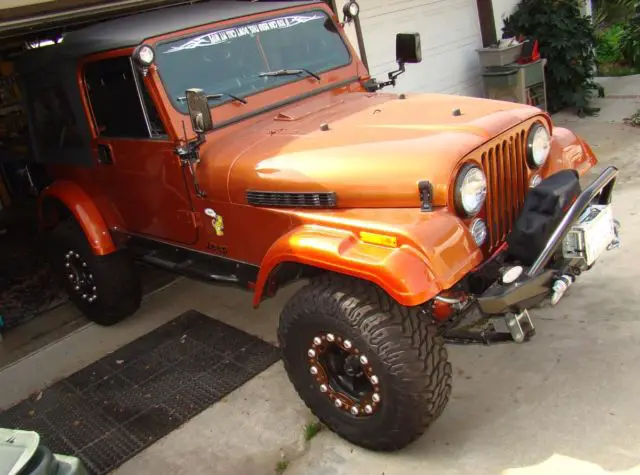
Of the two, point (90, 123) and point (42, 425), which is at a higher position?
point (90, 123)

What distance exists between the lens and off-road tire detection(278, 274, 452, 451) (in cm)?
262

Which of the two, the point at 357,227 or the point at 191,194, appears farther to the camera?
the point at 191,194

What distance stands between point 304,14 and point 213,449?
2.81 m

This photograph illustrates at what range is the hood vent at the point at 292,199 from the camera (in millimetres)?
2920

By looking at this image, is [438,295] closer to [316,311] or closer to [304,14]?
[316,311]

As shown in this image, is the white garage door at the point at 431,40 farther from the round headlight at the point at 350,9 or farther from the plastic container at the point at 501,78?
the round headlight at the point at 350,9

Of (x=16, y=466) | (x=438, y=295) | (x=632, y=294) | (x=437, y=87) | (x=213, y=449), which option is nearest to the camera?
(x=16, y=466)

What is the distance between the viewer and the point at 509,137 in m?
3.04

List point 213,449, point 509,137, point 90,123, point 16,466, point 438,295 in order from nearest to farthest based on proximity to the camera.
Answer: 1. point 16,466
2. point 438,295
3. point 509,137
4. point 213,449
5. point 90,123

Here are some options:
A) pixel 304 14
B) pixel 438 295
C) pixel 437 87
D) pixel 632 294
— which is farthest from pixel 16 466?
pixel 437 87

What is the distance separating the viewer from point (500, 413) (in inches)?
123

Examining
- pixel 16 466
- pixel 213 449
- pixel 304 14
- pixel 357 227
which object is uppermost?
pixel 304 14

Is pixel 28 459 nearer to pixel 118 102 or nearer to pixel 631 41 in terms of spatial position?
pixel 118 102

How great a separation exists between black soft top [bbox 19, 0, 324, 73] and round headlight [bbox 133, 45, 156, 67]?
24cm
